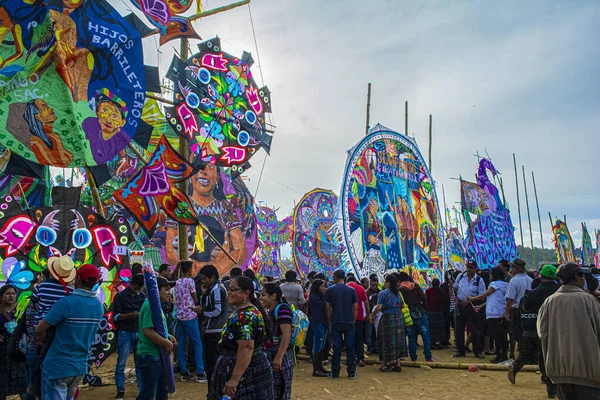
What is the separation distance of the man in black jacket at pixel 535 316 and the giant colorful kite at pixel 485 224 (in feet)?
42.3

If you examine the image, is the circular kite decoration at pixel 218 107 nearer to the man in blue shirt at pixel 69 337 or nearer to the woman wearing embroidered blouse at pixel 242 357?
the man in blue shirt at pixel 69 337

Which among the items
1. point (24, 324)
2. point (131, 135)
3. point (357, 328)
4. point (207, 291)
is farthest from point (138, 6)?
point (357, 328)

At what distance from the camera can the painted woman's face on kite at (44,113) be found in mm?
8472

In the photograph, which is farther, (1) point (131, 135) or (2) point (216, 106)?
(2) point (216, 106)

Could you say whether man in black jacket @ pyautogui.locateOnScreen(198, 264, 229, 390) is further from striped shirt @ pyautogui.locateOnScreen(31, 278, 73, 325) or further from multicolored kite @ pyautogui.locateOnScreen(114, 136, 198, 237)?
multicolored kite @ pyautogui.locateOnScreen(114, 136, 198, 237)

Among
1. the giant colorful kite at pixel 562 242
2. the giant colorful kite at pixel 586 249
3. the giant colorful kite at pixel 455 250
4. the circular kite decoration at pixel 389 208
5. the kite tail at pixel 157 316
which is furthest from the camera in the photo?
the giant colorful kite at pixel 586 249

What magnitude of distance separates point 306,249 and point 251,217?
11.0ft

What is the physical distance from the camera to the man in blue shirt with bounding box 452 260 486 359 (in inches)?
437

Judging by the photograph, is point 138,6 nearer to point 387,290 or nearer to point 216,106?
point 216,106

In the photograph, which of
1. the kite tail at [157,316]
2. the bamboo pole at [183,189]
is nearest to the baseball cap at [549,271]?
the kite tail at [157,316]

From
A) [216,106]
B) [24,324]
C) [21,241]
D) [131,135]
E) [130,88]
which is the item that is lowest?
[24,324]

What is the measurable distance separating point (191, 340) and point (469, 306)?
6.22 m

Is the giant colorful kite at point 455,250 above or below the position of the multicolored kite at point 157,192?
above

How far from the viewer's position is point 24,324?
18.1 feet
